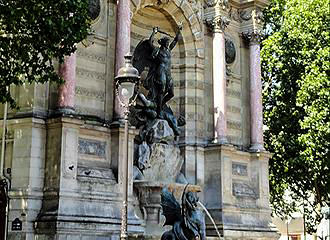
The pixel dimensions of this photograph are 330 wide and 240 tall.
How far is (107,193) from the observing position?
18797 millimetres

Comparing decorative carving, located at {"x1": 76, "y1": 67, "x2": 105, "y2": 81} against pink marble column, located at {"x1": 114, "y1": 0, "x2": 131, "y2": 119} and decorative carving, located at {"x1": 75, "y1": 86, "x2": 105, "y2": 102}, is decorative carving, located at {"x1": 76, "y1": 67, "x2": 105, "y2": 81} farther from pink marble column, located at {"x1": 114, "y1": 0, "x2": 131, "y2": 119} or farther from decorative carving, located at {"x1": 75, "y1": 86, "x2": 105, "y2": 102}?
pink marble column, located at {"x1": 114, "y1": 0, "x2": 131, "y2": 119}

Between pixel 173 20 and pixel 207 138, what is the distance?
505 cm

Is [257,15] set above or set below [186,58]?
above

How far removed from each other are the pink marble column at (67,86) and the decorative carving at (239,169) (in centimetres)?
846

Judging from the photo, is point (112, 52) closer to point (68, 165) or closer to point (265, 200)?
point (68, 165)

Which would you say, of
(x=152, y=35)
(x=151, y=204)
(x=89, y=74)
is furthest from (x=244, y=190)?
(x=89, y=74)

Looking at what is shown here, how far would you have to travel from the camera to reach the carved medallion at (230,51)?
25641mm

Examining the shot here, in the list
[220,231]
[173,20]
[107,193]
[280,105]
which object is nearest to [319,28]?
[280,105]

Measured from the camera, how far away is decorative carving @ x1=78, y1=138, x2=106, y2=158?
18.7 metres

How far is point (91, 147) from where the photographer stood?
1905 cm

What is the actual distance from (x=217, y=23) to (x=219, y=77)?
7.50 feet

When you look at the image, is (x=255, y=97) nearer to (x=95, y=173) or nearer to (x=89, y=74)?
(x=89, y=74)

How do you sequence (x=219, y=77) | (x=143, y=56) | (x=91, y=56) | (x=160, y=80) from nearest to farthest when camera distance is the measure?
1. (x=91, y=56)
2. (x=160, y=80)
3. (x=143, y=56)
4. (x=219, y=77)

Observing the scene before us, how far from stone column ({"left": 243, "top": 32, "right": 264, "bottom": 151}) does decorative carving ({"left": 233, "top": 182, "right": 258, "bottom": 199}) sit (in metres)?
1.68
